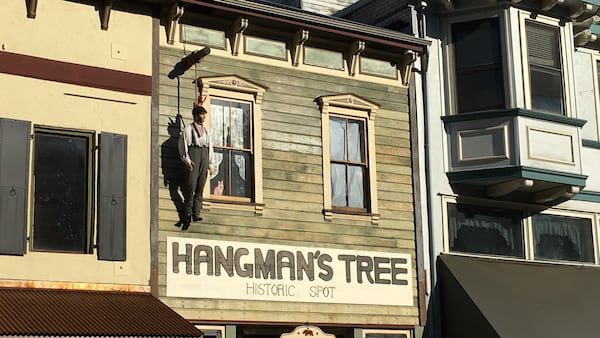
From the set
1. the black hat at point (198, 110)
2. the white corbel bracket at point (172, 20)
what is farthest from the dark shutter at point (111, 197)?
the white corbel bracket at point (172, 20)

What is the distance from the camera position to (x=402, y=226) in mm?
17000

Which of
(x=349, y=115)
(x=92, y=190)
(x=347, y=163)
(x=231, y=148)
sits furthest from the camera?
(x=349, y=115)

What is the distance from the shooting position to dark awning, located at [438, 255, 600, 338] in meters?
16.4

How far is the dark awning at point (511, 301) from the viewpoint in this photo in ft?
53.7

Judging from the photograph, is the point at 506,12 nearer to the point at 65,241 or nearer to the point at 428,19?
the point at 428,19

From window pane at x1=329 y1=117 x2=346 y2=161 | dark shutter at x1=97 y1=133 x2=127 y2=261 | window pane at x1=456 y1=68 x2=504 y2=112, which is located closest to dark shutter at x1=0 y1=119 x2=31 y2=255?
dark shutter at x1=97 y1=133 x2=127 y2=261

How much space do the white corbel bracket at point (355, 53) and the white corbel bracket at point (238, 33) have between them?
2.14 metres

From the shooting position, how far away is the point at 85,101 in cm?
1419

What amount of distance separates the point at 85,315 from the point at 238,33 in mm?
5486

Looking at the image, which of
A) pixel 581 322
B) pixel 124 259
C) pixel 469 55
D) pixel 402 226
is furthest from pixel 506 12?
pixel 124 259

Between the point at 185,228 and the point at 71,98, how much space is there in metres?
2.54

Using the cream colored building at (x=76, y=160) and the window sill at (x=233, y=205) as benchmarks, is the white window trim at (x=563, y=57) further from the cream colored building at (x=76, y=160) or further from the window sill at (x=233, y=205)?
the cream colored building at (x=76, y=160)

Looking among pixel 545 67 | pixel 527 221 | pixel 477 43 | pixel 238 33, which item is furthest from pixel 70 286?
pixel 545 67

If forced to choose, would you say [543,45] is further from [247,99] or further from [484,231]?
[247,99]
